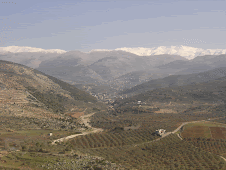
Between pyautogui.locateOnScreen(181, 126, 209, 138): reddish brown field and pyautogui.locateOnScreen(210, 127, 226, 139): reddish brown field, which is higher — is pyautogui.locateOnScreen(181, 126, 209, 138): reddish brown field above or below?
below

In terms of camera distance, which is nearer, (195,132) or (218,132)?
(218,132)

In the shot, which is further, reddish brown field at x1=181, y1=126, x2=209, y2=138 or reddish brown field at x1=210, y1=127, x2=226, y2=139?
reddish brown field at x1=181, y1=126, x2=209, y2=138

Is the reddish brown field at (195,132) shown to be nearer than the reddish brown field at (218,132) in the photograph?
No

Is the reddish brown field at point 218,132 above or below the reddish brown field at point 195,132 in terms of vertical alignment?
above

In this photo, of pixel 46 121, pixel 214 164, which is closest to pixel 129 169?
pixel 214 164

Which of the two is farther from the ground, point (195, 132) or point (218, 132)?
point (218, 132)
